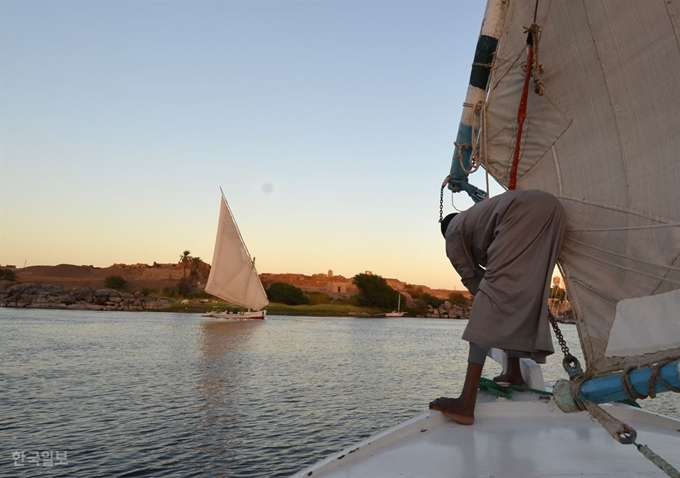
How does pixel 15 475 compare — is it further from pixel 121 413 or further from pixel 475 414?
pixel 475 414

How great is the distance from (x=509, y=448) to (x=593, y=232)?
1254 millimetres

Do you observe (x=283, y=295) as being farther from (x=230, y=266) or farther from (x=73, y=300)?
(x=230, y=266)

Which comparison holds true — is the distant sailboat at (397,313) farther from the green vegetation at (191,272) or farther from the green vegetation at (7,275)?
the green vegetation at (7,275)

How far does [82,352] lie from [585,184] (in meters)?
20.7

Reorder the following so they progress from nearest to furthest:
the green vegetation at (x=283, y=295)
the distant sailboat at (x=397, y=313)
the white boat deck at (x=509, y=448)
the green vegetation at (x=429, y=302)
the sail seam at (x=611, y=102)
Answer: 1. the white boat deck at (x=509, y=448)
2. the sail seam at (x=611, y=102)
3. the green vegetation at (x=283, y=295)
4. the distant sailboat at (x=397, y=313)
5. the green vegetation at (x=429, y=302)

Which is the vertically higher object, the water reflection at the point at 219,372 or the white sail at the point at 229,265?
the white sail at the point at 229,265

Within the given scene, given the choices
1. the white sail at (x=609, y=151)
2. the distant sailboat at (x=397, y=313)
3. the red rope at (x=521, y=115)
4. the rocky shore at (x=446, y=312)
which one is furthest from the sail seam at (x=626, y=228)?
the rocky shore at (x=446, y=312)

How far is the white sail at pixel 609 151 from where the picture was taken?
7.99ft

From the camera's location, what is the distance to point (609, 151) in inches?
111

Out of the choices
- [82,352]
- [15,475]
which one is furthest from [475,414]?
[82,352]

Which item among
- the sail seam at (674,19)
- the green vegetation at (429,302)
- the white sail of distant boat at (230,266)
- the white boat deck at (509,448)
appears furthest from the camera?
the green vegetation at (429,302)

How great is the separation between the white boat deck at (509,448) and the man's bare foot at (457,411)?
1.5 inches

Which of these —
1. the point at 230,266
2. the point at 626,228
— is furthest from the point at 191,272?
the point at 626,228

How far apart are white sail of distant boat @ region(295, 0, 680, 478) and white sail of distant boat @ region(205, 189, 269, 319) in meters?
42.0
